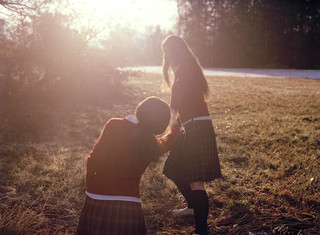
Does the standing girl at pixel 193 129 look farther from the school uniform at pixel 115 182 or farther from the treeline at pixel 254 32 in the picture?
the treeline at pixel 254 32

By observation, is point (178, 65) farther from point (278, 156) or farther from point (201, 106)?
point (278, 156)

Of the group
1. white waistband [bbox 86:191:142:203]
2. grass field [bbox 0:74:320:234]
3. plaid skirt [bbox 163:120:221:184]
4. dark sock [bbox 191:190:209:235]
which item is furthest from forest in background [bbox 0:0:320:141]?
dark sock [bbox 191:190:209:235]

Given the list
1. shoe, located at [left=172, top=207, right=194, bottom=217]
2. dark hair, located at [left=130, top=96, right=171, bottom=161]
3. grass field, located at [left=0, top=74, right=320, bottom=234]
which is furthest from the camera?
shoe, located at [left=172, top=207, right=194, bottom=217]

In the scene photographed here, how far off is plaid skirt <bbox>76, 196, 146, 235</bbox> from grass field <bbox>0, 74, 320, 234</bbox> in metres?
1.03

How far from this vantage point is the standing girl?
2967mm

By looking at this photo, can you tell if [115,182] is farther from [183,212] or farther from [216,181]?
[216,181]

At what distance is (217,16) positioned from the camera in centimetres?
3512

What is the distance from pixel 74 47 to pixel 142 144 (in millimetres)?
8664

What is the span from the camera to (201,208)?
2939 mm

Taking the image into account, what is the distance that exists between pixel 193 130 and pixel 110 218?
48.9 inches

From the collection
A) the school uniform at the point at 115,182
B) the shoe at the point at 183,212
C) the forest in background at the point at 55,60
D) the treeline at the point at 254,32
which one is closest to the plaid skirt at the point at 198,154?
the shoe at the point at 183,212

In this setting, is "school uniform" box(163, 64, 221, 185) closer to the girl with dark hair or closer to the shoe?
the shoe

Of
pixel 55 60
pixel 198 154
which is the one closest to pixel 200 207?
pixel 198 154

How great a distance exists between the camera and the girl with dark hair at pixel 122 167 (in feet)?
6.75
